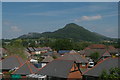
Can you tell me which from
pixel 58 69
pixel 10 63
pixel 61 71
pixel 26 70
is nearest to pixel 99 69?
pixel 61 71

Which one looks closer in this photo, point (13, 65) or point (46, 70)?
point (46, 70)

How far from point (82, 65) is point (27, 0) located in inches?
499

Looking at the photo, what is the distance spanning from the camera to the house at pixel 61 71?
28.4ft

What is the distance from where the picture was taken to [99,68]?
7832 mm

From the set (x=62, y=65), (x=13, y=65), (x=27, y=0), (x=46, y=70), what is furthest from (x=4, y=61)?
(x=27, y=0)

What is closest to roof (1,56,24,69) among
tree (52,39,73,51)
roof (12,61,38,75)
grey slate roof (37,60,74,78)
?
roof (12,61,38,75)

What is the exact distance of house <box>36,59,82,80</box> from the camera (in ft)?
28.4

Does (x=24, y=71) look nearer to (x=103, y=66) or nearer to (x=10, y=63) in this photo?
(x=10, y=63)

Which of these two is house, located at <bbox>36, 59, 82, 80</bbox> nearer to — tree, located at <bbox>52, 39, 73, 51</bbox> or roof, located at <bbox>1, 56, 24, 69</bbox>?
roof, located at <bbox>1, 56, 24, 69</bbox>

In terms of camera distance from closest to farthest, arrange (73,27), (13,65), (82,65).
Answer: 1. (13,65)
2. (82,65)
3. (73,27)

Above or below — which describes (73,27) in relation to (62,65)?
above

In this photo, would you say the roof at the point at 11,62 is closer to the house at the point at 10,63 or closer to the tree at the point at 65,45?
the house at the point at 10,63

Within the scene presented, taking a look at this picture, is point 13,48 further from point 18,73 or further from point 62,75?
point 62,75

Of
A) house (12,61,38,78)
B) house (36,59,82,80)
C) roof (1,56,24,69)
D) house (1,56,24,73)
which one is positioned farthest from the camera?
roof (1,56,24,69)
